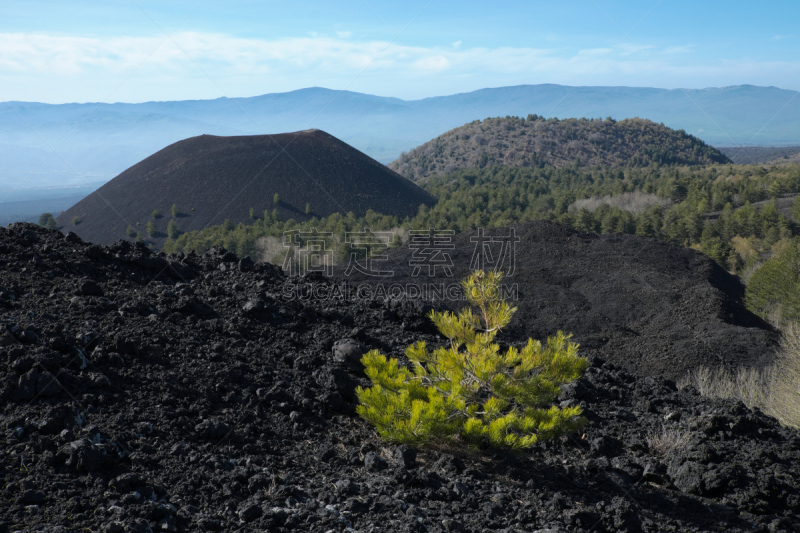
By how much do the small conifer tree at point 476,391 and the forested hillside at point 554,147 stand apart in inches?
3470

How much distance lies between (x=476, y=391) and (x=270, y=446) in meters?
2.19

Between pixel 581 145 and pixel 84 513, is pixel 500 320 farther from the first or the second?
pixel 581 145

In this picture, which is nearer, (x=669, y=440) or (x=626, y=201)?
(x=669, y=440)

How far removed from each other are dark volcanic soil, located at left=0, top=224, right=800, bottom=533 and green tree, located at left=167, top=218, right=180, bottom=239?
40315 millimetres

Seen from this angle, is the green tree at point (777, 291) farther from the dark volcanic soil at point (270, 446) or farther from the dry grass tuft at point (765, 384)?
the dark volcanic soil at point (270, 446)

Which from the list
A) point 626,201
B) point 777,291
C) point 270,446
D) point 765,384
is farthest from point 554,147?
point 270,446

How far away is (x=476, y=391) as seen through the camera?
507 cm

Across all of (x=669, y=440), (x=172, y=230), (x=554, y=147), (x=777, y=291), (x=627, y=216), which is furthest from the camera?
(x=554, y=147)

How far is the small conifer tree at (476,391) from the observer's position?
452cm

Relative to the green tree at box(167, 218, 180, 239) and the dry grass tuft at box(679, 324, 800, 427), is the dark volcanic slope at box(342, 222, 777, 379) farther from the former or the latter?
the green tree at box(167, 218, 180, 239)

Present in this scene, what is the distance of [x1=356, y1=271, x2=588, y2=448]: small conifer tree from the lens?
14.8 ft

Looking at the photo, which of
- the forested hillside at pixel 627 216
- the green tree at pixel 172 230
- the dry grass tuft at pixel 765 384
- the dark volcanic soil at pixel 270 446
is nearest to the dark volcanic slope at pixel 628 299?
the dry grass tuft at pixel 765 384

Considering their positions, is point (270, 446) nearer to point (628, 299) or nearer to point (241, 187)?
point (628, 299)

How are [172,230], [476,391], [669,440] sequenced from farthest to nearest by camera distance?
[172,230] → [669,440] → [476,391]
